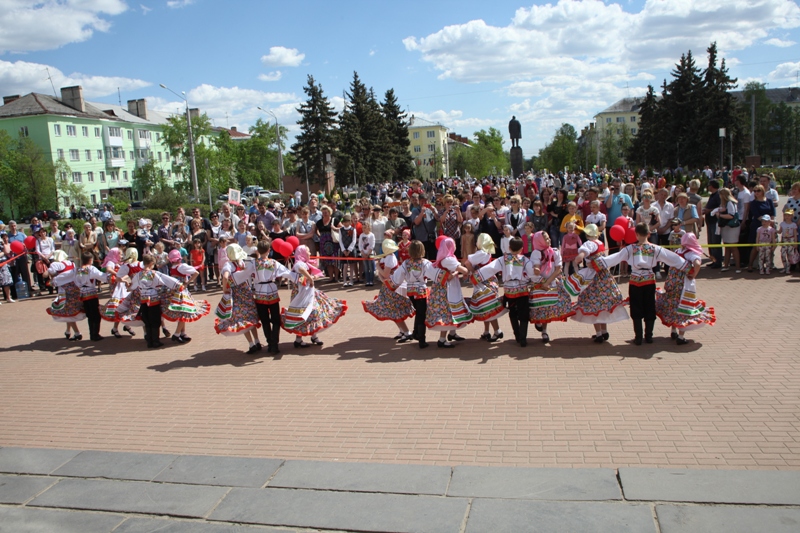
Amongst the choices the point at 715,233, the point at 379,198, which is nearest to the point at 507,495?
the point at 715,233

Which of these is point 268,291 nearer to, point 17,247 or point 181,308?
point 181,308

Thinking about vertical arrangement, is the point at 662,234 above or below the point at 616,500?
above

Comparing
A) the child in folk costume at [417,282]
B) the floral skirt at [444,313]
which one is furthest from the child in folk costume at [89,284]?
the floral skirt at [444,313]

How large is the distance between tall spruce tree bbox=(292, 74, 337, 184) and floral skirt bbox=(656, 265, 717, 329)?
153 ft

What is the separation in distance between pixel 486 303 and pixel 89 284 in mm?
6995

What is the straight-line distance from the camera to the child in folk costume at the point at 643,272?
841cm

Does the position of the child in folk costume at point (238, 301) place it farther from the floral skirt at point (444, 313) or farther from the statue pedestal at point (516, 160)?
the statue pedestal at point (516, 160)

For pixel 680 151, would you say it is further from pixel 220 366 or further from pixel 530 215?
pixel 220 366

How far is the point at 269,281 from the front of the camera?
9.30 meters

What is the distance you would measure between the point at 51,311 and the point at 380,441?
8011 mm

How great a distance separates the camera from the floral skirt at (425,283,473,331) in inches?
352

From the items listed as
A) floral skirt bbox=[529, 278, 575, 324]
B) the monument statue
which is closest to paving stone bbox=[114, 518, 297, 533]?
floral skirt bbox=[529, 278, 575, 324]

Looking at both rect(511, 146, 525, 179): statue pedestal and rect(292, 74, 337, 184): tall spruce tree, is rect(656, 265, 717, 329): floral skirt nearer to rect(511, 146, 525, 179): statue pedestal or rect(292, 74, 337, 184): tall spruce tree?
Answer: rect(511, 146, 525, 179): statue pedestal

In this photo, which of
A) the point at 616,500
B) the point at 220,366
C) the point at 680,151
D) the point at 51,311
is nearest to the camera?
the point at 616,500
